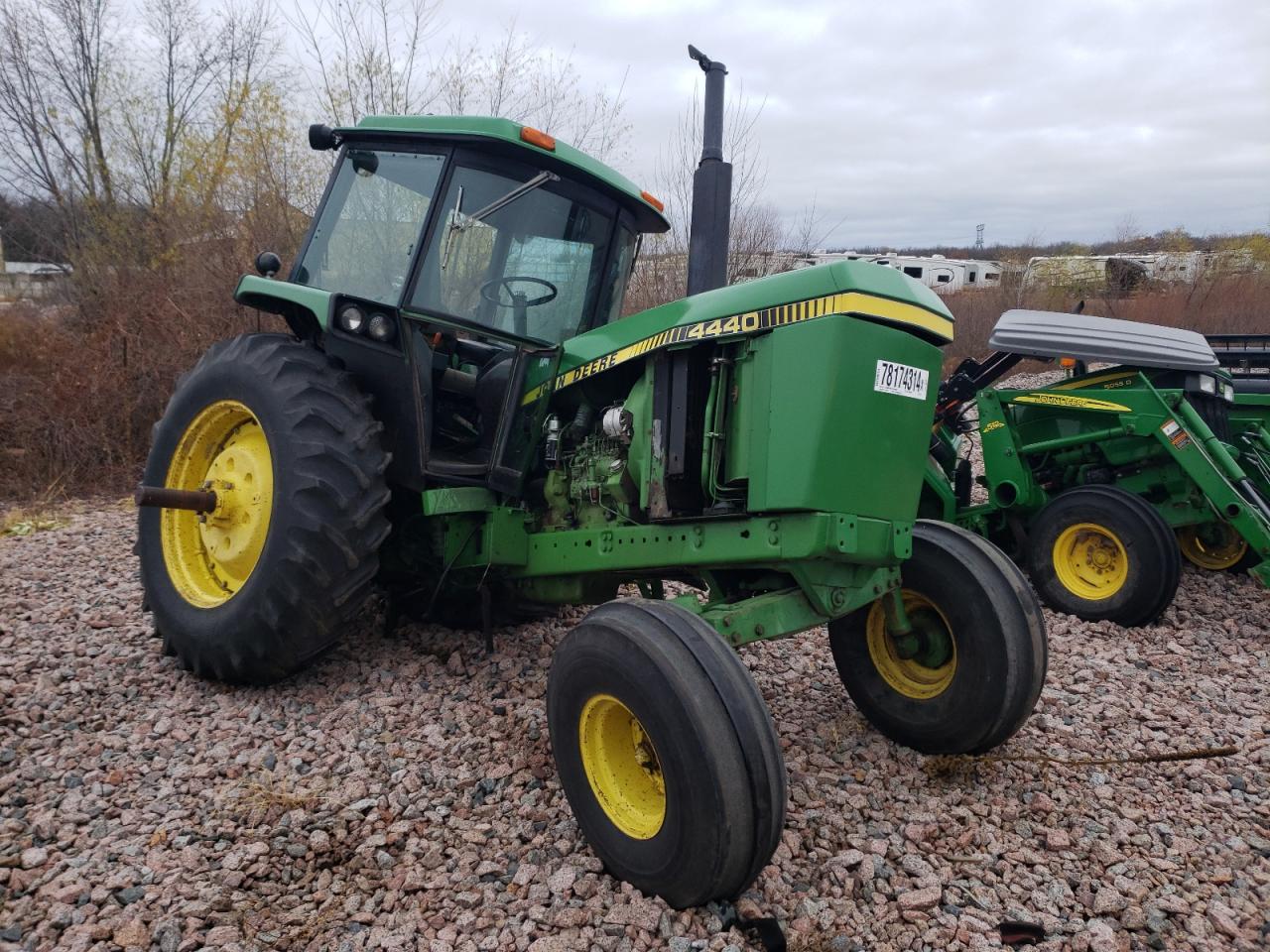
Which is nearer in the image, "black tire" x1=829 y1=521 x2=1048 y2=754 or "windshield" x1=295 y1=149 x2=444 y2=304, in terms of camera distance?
"black tire" x1=829 y1=521 x2=1048 y2=754

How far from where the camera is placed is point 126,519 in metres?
6.85

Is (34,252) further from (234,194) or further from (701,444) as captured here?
(701,444)

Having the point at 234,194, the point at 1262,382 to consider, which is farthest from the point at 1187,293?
the point at 234,194

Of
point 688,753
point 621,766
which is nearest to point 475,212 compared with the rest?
point 621,766

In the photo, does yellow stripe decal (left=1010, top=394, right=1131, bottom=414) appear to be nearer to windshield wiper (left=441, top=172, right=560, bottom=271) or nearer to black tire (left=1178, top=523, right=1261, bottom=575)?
black tire (left=1178, top=523, right=1261, bottom=575)

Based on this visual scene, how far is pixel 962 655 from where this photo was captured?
3059 mm

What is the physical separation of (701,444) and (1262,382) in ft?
20.0

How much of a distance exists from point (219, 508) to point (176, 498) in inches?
8.1

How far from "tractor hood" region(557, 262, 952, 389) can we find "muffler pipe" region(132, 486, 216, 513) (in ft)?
5.84

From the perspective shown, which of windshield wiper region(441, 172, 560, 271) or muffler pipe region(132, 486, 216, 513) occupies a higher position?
windshield wiper region(441, 172, 560, 271)

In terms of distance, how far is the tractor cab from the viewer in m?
3.44

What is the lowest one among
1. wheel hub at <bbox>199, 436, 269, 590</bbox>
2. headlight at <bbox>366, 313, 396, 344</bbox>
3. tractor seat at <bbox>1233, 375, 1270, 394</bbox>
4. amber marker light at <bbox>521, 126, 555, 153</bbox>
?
wheel hub at <bbox>199, 436, 269, 590</bbox>

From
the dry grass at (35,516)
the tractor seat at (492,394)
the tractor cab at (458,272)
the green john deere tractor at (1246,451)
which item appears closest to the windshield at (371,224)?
the tractor cab at (458,272)

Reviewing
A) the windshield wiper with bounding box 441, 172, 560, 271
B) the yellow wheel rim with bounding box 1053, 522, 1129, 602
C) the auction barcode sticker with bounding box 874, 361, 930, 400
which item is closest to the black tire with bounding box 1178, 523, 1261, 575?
the yellow wheel rim with bounding box 1053, 522, 1129, 602
